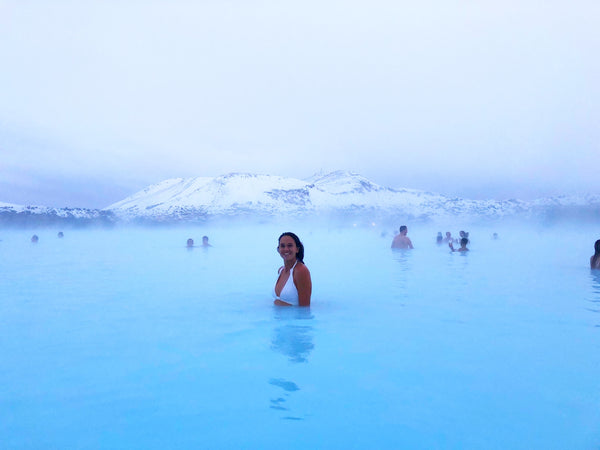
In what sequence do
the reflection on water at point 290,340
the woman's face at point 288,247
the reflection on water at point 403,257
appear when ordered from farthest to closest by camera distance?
the reflection on water at point 403,257 → the woman's face at point 288,247 → the reflection on water at point 290,340

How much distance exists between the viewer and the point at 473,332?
5.79 m

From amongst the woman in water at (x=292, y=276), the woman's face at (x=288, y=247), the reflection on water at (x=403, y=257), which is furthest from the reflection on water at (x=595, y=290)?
the woman's face at (x=288, y=247)

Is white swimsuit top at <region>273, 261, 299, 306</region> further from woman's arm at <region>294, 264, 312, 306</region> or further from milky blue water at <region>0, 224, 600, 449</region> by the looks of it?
milky blue water at <region>0, 224, 600, 449</region>

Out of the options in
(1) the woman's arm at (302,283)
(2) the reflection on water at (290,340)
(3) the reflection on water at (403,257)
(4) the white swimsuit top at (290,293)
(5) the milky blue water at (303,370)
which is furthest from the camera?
(3) the reflection on water at (403,257)

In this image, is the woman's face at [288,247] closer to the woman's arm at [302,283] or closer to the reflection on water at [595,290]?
the woman's arm at [302,283]

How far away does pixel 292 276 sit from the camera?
650 cm

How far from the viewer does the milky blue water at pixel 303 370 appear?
10.5 feet

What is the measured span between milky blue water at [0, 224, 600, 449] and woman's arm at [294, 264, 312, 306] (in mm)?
200

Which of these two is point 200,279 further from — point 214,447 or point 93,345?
point 214,447

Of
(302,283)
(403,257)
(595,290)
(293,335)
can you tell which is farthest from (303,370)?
(403,257)

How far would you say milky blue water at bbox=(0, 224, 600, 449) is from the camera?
321cm

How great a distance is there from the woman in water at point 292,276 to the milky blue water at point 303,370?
0.22 m

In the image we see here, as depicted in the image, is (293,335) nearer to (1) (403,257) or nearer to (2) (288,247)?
(2) (288,247)

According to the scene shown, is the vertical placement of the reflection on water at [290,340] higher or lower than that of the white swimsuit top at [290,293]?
lower
